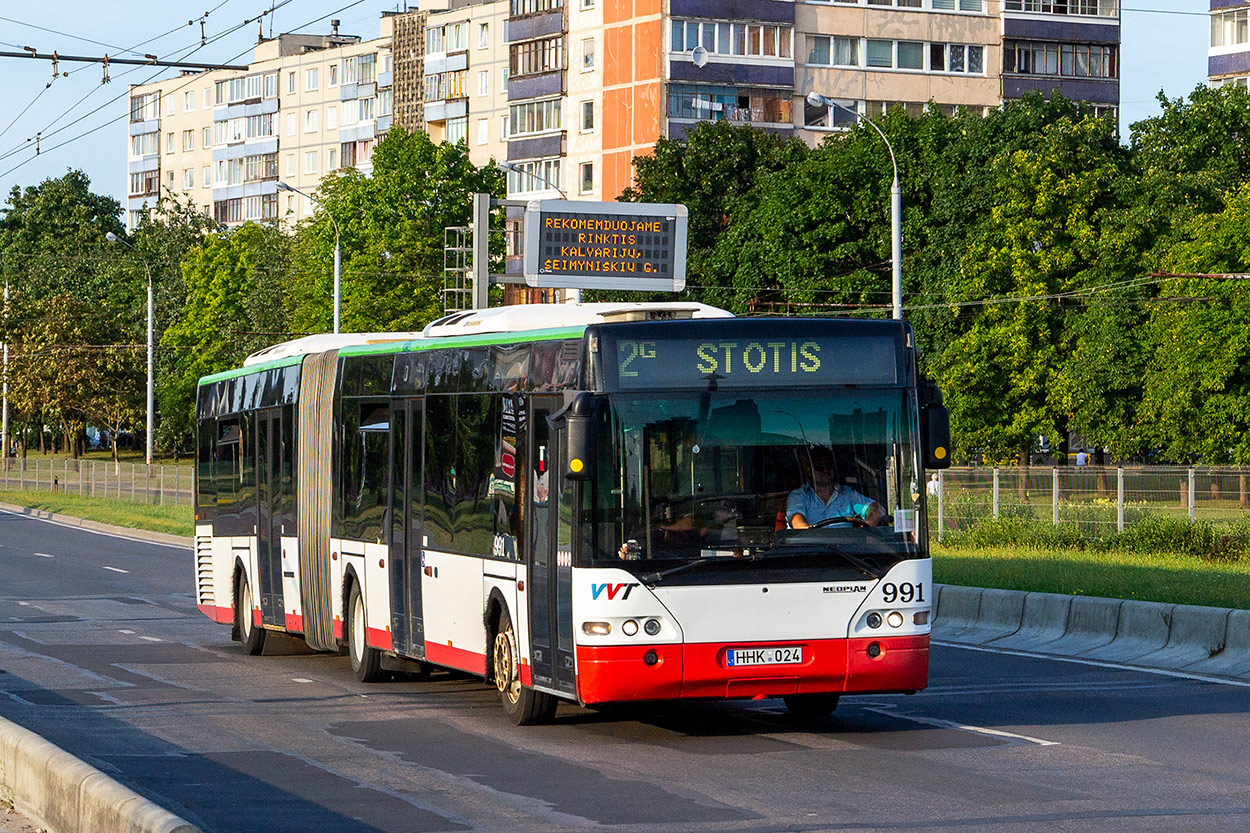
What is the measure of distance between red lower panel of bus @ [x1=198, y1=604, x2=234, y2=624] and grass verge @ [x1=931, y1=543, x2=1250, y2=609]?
785cm

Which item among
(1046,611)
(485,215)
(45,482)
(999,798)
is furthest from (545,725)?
(45,482)

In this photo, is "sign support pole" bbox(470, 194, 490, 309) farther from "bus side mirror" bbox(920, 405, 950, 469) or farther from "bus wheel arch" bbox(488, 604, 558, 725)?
"bus side mirror" bbox(920, 405, 950, 469)

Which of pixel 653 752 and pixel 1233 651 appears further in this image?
pixel 1233 651

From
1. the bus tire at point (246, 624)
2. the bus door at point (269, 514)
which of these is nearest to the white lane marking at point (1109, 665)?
the bus door at point (269, 514)

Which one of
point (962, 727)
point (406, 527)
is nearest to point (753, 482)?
point (962, 727)

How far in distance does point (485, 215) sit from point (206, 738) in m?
30.4

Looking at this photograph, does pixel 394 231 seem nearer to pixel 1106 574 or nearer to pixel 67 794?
pixel 1106 574

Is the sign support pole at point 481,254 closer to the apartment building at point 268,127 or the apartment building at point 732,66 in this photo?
the apartment building at point 732,66

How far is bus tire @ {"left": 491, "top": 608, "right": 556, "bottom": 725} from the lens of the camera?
14.1m

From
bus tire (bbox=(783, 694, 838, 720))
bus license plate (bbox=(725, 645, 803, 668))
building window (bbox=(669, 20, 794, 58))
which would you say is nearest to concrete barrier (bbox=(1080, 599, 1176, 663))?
bus tire (bbox=(783, 694, 838, 720))

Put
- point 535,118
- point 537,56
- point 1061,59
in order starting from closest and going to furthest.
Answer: point 1061,59 → point 535,118 → point 537,56

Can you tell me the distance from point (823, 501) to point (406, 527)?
4.33 m

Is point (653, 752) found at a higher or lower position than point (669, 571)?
lower

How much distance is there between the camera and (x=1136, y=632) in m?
18.6
